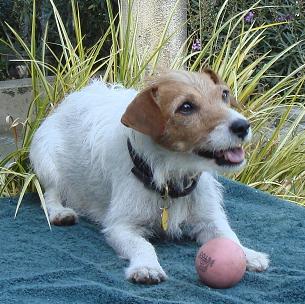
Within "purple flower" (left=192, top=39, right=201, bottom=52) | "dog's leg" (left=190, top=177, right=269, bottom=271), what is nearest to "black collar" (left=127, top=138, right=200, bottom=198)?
"dog's leg" (left=190, top=177, right=269, bottom=271)

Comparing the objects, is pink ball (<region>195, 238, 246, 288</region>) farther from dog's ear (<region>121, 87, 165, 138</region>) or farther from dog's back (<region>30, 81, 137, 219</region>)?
dog's back (<region>30, 81, 137, 219</region>)

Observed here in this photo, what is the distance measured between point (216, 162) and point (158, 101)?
1.39ft

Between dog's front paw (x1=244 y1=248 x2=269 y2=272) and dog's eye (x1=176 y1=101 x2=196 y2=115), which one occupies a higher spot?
dog's eye (x1=176 y1=101 x2=196 y2=115)

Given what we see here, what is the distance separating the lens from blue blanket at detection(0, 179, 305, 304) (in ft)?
11.5

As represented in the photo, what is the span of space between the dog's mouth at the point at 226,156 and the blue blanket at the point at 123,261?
1.84 ft

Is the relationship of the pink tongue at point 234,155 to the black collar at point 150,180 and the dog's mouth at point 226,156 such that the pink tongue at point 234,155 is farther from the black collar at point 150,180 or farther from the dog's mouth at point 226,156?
the black collar at point 150,180

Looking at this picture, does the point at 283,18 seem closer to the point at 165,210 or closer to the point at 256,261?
the point at 165,210

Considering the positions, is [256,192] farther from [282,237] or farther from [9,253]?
[9,253]

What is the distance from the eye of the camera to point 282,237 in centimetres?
445

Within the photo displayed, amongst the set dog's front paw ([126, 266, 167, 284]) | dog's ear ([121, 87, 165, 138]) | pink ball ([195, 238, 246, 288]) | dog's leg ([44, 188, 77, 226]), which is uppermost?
dog's ear ([121, 87, 165, 138])

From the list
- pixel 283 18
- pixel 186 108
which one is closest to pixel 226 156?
pixel 186 108

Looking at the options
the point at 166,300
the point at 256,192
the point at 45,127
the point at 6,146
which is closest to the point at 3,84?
the point at 6,146

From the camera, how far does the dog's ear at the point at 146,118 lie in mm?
3775

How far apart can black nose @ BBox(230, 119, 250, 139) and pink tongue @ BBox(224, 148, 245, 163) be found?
13 cm
